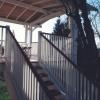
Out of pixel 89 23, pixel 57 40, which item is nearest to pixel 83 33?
pixel 89 23

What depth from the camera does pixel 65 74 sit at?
10.1 metres

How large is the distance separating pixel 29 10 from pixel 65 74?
321 inches

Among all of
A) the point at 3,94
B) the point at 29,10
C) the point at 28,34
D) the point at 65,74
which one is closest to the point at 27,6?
the point at 29,10

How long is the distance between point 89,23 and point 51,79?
273 cm

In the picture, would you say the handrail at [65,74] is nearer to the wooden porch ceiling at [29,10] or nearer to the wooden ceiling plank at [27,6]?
the wooden ceiling plank at [27,6]

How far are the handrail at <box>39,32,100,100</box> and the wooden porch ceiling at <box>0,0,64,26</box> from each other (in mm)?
3882

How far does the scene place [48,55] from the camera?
11.6m

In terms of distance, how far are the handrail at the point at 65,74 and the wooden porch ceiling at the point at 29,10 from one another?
3882 mm

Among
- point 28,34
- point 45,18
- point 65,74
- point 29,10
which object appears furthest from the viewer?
point 28,34

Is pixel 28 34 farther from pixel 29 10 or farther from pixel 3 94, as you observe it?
pixel 3 94

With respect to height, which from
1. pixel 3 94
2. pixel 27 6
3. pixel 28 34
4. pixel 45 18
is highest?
pixel 27 6

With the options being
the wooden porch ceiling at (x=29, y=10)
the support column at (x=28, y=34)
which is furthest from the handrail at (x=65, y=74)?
the support column at (x=28, y=34)

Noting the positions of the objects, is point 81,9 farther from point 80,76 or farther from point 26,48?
point 26,48

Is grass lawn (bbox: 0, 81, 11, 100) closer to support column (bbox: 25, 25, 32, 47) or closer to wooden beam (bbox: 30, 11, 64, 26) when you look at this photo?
support column (bbox: 25, 25, 32, 47)
